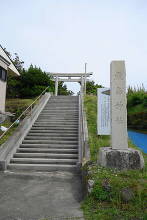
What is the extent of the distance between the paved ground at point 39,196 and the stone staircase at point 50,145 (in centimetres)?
62

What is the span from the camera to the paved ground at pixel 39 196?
403 centimetres

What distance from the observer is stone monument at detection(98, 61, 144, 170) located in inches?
220

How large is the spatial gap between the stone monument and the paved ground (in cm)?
120

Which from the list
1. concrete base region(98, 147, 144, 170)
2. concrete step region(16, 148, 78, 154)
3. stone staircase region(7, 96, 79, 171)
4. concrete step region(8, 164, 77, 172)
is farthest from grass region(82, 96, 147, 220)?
concrete step region(16, 148, 78, 154)

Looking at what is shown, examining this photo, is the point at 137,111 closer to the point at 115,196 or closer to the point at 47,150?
the point at 47,150

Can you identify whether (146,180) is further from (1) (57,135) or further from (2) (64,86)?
(2) (64,86)

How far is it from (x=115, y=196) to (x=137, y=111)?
740 centimetres

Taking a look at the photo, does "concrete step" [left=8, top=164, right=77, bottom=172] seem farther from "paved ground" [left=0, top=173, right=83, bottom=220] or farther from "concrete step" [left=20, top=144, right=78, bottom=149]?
"concrete step" [left=20, top=144, right=78, bottom=149]

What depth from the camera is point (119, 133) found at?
235 inches

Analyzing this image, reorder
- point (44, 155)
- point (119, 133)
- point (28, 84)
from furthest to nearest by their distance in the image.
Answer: point (28, 84) → point (44, 155) → point (119, 133)

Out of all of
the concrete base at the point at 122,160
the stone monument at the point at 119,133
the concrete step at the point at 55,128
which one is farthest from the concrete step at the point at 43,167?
the concrete step at the point at 55,128

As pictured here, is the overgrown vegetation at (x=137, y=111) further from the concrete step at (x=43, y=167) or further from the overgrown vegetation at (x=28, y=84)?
the overgrown vegetation at (x=28, y=84)

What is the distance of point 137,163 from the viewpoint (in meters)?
5.62

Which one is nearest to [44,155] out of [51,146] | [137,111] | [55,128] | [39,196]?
[51,146]
